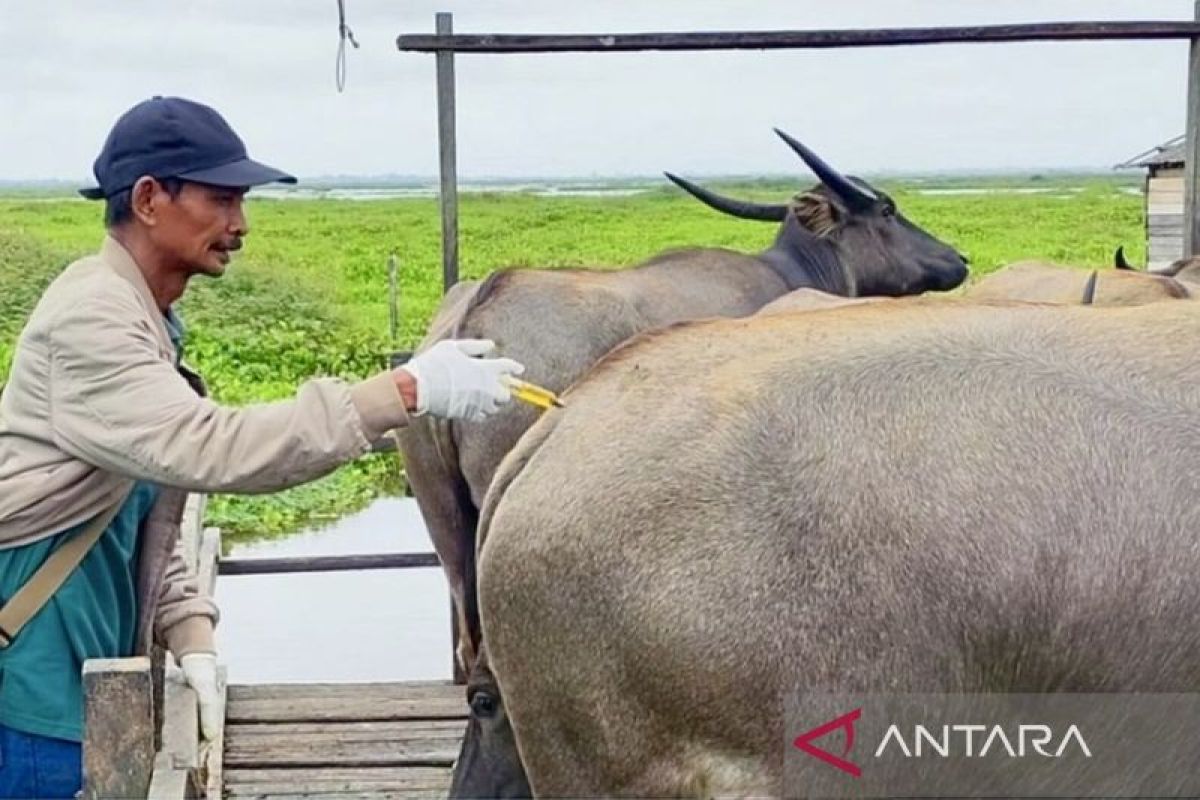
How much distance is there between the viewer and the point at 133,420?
268 centimetres

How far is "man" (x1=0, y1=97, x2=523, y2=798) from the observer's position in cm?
266

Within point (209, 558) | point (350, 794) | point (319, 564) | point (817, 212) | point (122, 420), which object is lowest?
point (350, 794)

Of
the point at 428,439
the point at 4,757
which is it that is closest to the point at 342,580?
the point at 428,439

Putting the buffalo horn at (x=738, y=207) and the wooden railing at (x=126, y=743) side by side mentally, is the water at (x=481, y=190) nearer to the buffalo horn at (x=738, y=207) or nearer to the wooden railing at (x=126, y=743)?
the buffalo horn at (x=738, y=207)

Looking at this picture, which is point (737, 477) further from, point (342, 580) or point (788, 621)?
point (342, 580)

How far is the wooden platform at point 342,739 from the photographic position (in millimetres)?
5266

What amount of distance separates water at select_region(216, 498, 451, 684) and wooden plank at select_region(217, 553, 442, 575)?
5.83 ft

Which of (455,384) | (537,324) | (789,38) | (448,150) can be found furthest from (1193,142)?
(455,384)

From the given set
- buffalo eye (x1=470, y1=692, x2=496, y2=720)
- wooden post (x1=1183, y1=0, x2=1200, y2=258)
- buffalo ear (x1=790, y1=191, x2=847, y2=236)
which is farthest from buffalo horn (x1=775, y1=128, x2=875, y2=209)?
buffalo eye (x1=470, y1=692, x2=496, y2=720)

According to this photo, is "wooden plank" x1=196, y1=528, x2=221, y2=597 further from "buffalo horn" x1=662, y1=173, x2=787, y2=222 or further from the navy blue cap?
the navy blue cap

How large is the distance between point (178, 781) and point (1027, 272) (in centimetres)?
634

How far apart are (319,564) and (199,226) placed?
378 cm

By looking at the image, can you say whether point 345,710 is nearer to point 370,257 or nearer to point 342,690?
point 342,690

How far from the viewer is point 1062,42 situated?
589cm
